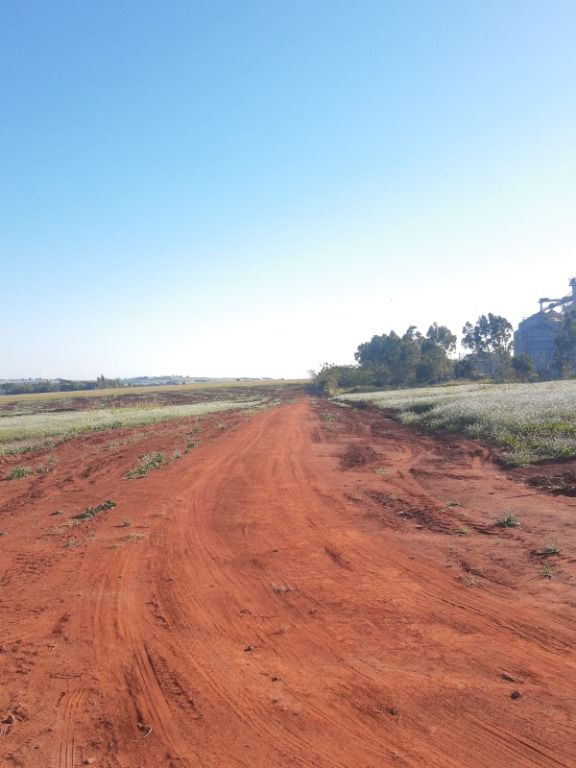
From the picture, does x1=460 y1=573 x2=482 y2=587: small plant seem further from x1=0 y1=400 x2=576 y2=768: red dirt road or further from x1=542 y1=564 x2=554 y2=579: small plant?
x1=542 y1=564 x2=554 y2=579: small plant

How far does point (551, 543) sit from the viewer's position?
8.12m

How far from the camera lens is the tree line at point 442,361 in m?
82.4

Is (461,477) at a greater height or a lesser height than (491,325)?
lesser

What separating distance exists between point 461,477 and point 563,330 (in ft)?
278

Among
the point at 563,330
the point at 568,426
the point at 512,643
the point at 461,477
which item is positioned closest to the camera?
the point at 512,643

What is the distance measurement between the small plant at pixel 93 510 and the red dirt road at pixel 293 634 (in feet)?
1.04

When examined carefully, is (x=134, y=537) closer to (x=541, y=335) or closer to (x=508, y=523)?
(x=508, y=523)

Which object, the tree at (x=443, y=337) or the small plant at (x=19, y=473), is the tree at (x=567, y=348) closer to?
the tree at (x=443, y=337)

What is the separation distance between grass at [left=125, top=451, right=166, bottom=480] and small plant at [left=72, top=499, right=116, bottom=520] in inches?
134

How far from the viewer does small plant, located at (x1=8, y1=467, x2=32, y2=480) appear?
1780 centimetres

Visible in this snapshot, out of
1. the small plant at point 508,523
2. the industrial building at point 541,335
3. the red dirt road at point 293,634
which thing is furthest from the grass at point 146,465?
the industrial building at point 541,335

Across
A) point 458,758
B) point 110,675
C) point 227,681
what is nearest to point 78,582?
point 110,675

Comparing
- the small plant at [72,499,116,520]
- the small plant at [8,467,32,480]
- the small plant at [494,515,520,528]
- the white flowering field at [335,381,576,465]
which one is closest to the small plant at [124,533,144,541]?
the small plant at [72,499,116,520]

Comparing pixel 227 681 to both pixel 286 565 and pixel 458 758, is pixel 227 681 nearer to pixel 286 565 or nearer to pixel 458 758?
pixel 458 758
